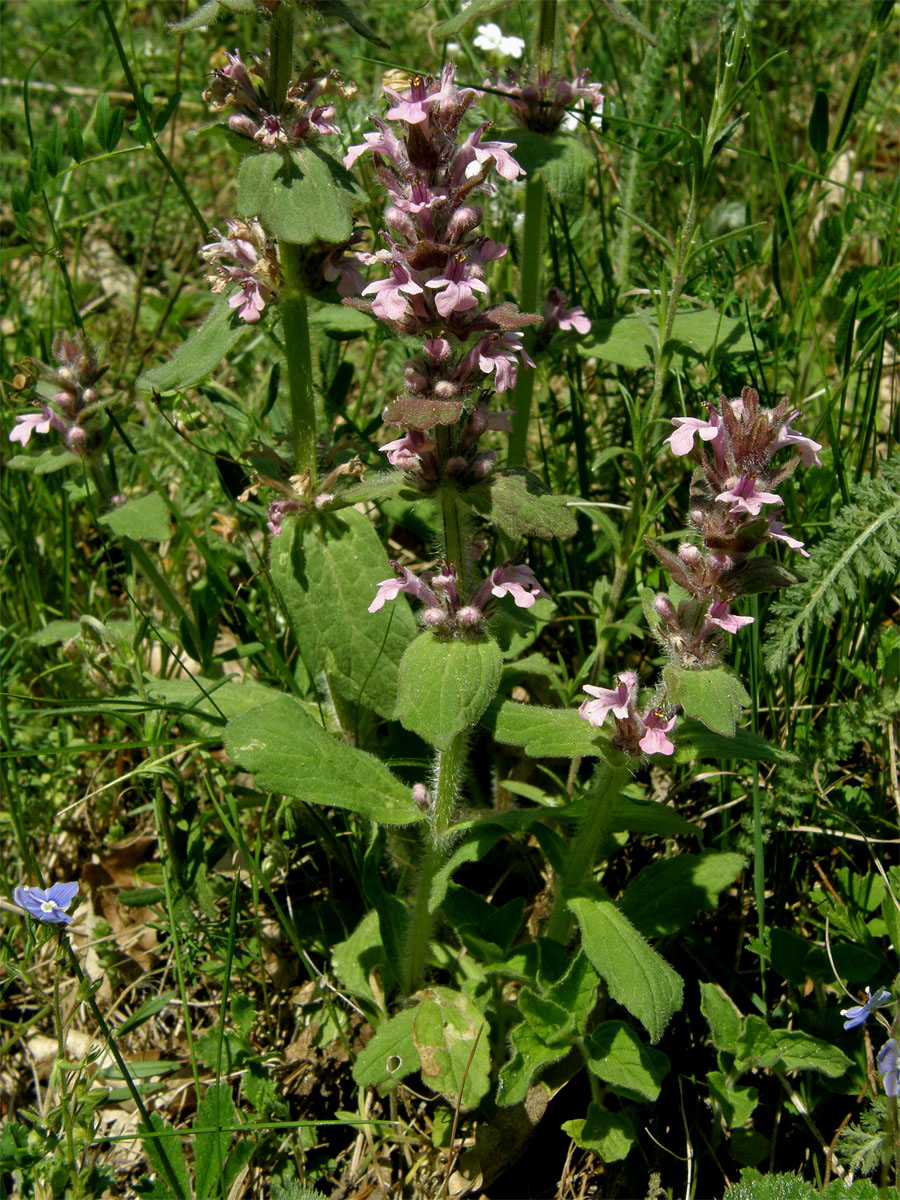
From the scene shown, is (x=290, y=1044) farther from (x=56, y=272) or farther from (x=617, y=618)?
(x=56, y=272)

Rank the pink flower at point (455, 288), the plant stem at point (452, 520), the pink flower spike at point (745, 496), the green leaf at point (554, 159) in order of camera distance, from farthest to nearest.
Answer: the green leaf at point (554, 159) < the plant stem at point (452, 520) < the pink flower at point (455, 288) < the pink flower spike at point (745, 496)

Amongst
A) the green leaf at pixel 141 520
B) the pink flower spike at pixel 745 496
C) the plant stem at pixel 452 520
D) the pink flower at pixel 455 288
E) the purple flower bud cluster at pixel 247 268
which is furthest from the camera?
the green leaf at pixel 141 520

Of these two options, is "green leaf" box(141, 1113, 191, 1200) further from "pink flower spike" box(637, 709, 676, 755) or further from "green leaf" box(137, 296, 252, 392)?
"green leaf" box(137, 296, 252, 392)

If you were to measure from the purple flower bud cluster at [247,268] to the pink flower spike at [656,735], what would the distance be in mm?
1322

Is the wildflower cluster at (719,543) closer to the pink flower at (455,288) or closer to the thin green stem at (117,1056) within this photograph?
the pink flower at (455,288)

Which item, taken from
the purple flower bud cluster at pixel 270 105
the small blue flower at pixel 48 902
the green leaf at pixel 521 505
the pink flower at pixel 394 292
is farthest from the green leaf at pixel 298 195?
the small blue flower at pixel 48 902

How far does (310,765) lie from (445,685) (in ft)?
1.37

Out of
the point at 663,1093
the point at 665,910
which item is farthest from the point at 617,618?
the point at 663,1093

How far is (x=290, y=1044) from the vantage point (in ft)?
8.60

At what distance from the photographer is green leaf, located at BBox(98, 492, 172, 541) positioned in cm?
267

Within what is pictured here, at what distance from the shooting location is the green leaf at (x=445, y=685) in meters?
1.93

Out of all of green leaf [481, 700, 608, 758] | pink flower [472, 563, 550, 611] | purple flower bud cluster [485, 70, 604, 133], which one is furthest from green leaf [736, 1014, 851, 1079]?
purple flower bud cluster [485, 70, 604, 133]

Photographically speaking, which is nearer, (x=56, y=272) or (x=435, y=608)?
(x=435, y=608)

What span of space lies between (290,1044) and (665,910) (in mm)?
1061
